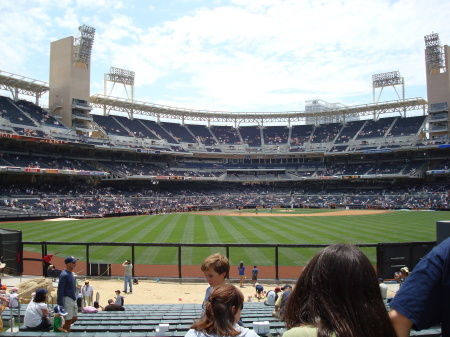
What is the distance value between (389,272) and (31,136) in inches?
2058

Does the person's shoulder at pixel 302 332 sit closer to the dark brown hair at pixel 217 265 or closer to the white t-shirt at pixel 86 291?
the dark brown hair at pixel 217 265

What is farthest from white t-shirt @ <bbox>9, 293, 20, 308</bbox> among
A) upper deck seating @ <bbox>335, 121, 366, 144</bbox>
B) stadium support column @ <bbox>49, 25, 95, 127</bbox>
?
upper deck seating @ <bbox>335, 121, 366, 144</bbox>

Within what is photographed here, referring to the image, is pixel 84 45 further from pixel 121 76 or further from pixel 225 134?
pixel 225 134

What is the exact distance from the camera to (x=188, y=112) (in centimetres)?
8288

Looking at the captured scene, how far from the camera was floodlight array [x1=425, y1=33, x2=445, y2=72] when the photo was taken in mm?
69062

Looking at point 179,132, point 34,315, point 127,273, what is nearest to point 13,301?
point 34,315

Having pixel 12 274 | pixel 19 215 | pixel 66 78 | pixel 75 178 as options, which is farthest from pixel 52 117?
pixel 12 274

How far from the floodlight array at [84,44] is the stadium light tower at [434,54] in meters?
64.5

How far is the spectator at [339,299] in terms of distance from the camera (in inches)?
68.5

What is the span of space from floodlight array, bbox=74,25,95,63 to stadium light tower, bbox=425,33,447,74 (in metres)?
64.5

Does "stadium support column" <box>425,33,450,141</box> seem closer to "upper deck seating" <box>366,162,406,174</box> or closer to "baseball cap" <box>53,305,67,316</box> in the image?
"upper deck seating" <box>366,162,406,174</box>

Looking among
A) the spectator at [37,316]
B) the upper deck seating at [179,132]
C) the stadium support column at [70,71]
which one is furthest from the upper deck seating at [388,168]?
the spectator at [37,316]

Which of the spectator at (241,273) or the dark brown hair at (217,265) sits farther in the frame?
the spectator at (241,273)

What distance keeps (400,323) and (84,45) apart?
242 ft
